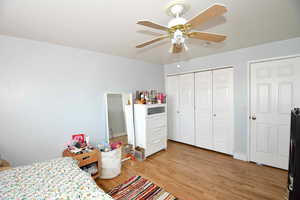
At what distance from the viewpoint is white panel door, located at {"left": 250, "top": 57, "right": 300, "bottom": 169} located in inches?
91.1

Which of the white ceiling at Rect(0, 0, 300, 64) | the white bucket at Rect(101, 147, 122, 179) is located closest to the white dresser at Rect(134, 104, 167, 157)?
the white bucket at Rect(101, 147, 122, 179)

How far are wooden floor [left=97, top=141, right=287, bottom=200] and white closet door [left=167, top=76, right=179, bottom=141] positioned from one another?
0.97 meters

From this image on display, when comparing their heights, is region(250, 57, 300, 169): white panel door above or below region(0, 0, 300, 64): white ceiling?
below

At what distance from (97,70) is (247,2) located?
252cm

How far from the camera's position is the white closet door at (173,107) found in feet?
12.7

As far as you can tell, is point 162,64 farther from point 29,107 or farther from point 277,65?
point 29,107

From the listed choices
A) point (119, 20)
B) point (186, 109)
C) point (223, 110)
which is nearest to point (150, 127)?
point (186, 109)

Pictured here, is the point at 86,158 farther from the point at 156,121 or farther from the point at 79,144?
the point at 156,121

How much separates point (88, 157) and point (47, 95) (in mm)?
1226

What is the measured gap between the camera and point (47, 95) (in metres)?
2.20

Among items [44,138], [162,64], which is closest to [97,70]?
[44,138]

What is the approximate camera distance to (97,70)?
2.74 meters

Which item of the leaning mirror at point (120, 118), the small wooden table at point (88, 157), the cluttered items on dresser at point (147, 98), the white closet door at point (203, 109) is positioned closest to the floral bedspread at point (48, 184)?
the small wooden table at point (88, 157)

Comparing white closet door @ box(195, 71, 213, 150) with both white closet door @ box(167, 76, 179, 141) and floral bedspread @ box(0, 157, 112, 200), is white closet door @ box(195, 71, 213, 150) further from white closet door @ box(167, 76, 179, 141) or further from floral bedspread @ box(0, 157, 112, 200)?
floral bedspread @ box(0, 157, 112, 200)
